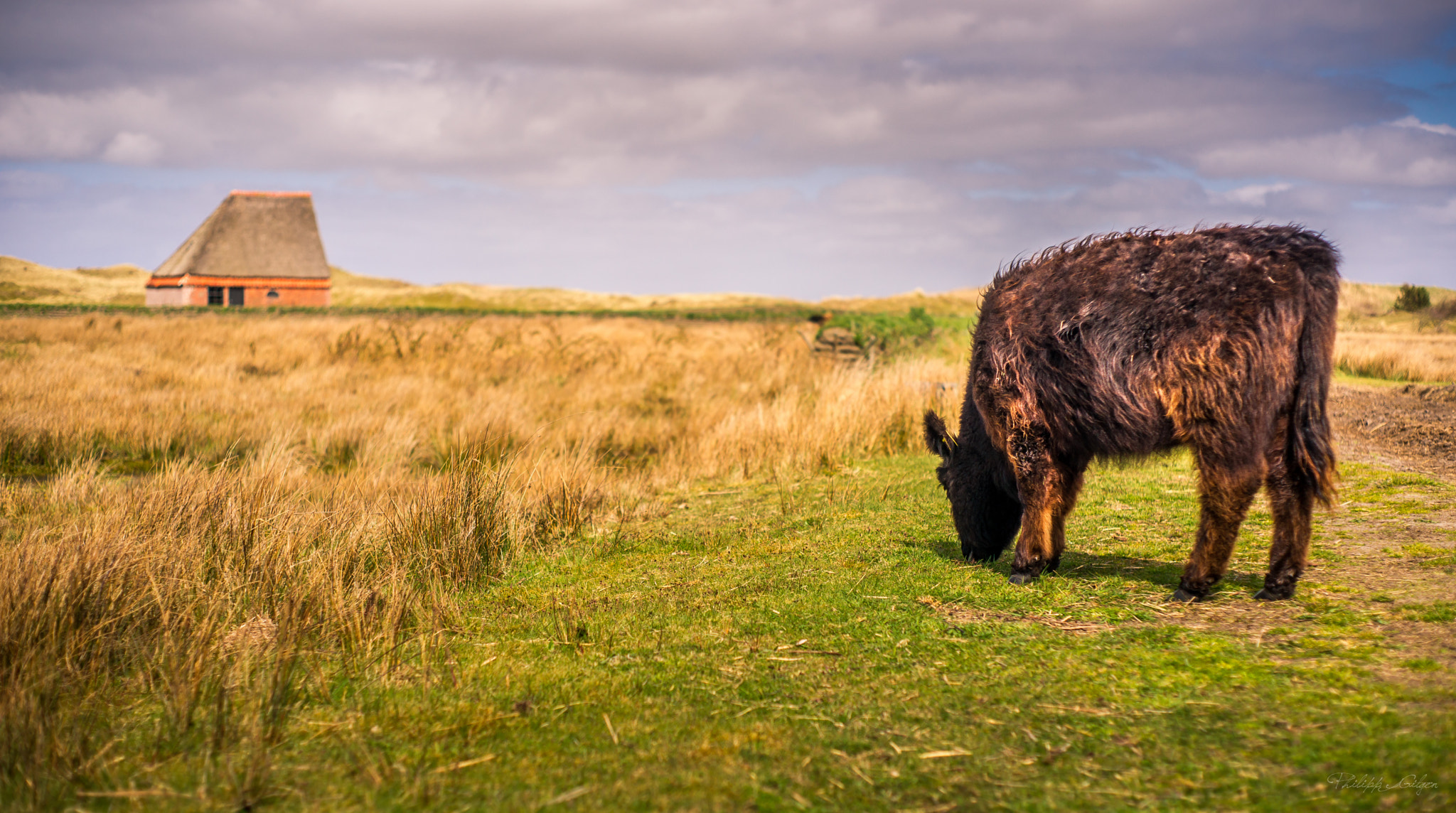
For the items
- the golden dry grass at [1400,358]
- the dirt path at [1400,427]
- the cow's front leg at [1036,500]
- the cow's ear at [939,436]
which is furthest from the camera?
the golden dry grass at [1400,358]

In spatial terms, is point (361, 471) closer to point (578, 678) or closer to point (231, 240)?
point (578, 678)

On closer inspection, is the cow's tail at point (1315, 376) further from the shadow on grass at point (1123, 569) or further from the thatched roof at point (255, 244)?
the thatched roof at point (255, 244)

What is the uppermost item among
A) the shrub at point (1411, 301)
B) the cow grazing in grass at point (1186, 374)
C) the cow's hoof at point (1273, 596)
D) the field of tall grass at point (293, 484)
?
the shrub at point (1411, 301)

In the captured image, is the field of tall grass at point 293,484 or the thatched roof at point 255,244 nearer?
the field of tall grass at point 293,484

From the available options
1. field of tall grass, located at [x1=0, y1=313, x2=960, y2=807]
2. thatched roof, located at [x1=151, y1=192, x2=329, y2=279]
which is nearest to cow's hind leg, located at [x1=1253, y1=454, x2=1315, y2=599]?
field of tall grass, located at [x1=0, y1=313, x2=960, y2=807]

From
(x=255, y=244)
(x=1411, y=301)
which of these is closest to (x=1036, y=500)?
(x=1411, y=301)

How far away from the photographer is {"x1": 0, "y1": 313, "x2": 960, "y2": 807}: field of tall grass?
3.74 metres

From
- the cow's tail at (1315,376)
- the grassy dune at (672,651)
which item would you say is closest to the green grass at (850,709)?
the grassy dune at (672,651)

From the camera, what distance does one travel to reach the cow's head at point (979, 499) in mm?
5637

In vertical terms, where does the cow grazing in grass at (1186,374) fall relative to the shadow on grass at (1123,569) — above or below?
above

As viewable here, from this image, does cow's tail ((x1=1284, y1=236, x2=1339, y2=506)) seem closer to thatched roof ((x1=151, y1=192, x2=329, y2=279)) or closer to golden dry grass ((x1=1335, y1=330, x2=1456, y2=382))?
golden dry grass ((x1=1335, y1=330, x2=1456, y2=382))

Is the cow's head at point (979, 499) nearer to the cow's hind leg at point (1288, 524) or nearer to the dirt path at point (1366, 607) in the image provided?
the dirt path at point (1366, 607)

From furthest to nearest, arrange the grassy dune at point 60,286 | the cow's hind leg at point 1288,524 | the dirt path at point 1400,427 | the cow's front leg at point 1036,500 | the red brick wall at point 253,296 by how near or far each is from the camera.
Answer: the grassy dune at point 60,286, the red brick wall at point 253,296, the dirt path at point 1400,427, the cow's front leg at point 1036,500, the cow's hind leg at point 1288,524

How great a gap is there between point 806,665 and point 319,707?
2.16 m
